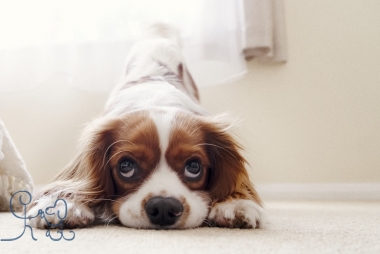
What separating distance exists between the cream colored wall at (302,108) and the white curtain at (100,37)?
0.49 feet

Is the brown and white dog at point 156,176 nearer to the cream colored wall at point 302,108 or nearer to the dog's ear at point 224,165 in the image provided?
the dog's ear at point 224,165

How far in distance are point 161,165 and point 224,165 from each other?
0.96ft

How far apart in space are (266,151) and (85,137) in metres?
1.52

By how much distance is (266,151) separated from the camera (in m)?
2.88

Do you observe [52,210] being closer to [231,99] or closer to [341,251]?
[341,251]

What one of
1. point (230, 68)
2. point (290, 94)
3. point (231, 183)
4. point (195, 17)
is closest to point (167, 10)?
point (195, 17)

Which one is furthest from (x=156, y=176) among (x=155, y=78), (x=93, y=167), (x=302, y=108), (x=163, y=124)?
(x=302, y=108)

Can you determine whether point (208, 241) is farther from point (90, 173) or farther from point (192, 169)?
point (90, 173)

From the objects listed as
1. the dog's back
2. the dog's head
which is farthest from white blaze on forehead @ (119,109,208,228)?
the dog's back

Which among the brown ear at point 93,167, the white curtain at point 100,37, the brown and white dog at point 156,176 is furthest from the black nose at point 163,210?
the white curtain at point 100,37

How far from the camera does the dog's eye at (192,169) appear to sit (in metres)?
1.43

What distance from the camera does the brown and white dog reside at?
1.28 meters

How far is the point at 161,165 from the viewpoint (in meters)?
1.39

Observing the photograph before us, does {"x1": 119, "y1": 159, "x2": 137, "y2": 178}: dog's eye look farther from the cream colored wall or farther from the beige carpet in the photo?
the cream colored wall
